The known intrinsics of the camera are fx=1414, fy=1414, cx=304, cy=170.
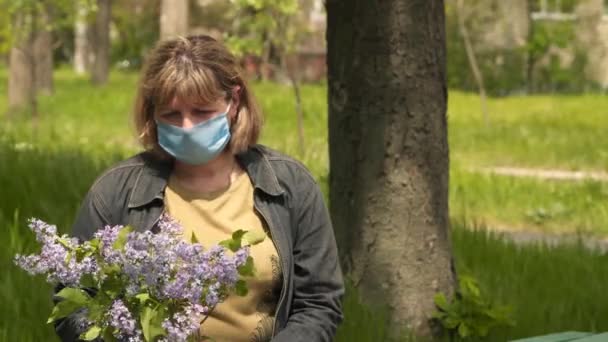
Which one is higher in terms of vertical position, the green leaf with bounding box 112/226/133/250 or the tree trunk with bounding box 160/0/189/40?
the green leaf with bounding box 112/226/133/250

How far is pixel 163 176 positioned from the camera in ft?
11.4

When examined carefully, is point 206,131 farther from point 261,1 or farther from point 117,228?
point 261,1

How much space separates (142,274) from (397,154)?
8.64 ft

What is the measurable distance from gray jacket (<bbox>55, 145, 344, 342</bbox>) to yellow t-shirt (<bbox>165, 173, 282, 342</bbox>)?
31 millimetres

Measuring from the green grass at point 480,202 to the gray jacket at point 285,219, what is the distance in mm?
199

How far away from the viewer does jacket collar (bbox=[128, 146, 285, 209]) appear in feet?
11.2

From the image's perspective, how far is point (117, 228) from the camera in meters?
2.86

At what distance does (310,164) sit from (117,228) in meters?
7.52

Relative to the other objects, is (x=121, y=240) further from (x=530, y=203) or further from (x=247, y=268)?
(x=530, y=203)

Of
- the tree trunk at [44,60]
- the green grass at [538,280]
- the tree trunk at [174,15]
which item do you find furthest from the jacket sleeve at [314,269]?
the tree trunk at [44,60]

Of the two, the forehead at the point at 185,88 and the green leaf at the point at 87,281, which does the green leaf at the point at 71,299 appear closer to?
the green leaf at the point at 87,281

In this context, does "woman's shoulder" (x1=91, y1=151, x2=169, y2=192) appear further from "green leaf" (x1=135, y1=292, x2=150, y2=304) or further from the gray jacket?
"green leaf" (x1=135, y1=292, x2=150, y2=304)

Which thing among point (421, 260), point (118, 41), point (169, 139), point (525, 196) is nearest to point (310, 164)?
point (525, 196)

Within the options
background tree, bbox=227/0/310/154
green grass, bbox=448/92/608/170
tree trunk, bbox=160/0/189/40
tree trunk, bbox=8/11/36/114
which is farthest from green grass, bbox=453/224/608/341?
tree trunk, bbox=8/11/36/114
